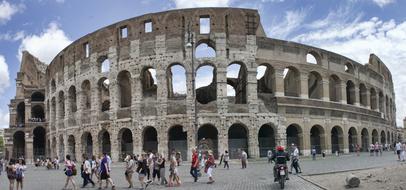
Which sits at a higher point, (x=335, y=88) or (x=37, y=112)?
(x=335, y=88)

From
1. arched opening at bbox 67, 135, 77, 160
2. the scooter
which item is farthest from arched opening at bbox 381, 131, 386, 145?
the scooter

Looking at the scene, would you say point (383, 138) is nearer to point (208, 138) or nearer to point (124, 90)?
point (208, 138)

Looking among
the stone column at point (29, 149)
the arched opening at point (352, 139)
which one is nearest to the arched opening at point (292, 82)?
the arched opening at point (352, 139)

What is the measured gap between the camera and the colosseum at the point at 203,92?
3397cm

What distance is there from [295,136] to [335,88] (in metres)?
7.29

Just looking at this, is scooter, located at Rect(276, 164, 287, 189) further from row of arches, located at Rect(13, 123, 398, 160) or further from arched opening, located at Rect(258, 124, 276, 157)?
arched opening, located at Rect(258, 124, 276, 157)

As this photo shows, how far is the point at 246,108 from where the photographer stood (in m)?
34.2

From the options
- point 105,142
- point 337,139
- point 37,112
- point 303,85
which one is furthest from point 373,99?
point 37,112

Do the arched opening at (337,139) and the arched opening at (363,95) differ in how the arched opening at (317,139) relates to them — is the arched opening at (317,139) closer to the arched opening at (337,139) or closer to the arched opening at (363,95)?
the arched opening at (337,139)

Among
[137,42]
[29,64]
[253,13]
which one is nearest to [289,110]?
[253,13]

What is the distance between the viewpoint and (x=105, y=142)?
1576 inches

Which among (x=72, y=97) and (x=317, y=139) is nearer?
(x=317, y=139)

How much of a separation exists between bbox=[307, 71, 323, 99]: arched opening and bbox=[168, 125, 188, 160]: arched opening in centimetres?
1302

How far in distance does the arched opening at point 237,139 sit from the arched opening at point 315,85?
324 inches
